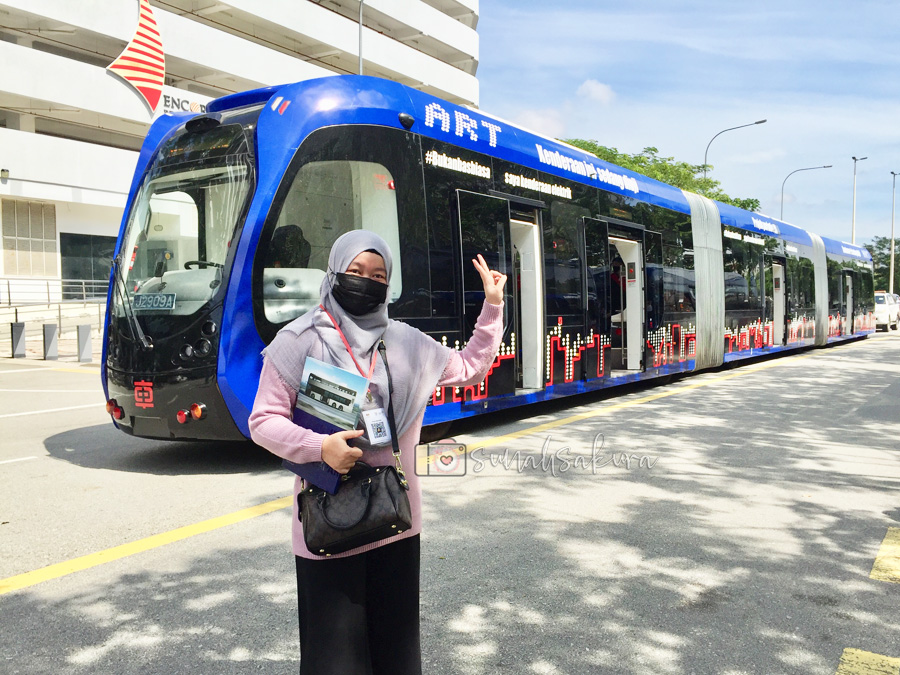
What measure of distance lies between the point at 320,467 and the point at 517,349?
6.77m

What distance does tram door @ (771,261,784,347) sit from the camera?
1897 centimetres

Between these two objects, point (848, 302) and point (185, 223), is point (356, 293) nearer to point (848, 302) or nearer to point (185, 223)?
point (185, 223)

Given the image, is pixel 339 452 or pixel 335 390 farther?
pixel 335 390

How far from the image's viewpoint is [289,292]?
21.0 feet

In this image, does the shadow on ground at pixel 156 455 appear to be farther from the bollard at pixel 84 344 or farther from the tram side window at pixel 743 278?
the tram side window at pixel 743 278

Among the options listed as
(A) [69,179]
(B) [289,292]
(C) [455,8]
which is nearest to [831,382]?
(B) [289,292]

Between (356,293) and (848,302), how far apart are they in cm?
2721

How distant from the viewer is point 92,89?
91.4ft

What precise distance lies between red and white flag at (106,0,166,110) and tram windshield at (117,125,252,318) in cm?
2197

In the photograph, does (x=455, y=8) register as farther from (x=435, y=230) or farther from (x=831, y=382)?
(x=435, y=230)

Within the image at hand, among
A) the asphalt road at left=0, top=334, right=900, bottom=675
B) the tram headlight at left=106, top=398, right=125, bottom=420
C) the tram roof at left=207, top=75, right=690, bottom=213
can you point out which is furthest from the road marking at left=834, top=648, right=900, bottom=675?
the tram headlight at left=106, top=398, right=125, bottom=420

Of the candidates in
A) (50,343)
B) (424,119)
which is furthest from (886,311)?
(424,119)

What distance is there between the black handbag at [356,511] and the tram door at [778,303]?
59.3 feet

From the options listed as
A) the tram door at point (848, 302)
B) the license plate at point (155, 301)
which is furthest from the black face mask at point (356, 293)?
the tram door at point (848, 302)
